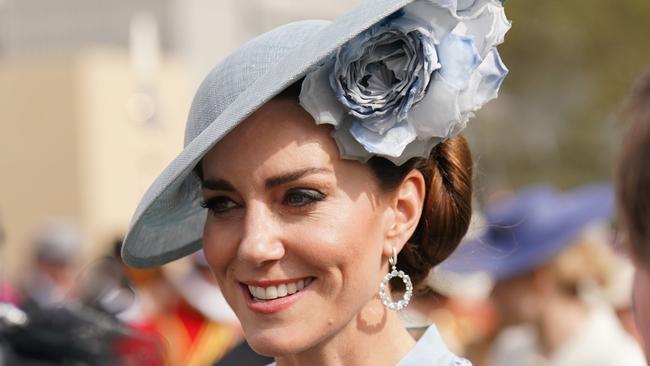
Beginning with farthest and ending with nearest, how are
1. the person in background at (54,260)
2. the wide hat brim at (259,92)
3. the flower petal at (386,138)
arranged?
the person in background at (54,260) → the flower petal at (386,138) → the wide hat brim at (259,92)

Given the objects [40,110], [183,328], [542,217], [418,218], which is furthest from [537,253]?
[40,110]

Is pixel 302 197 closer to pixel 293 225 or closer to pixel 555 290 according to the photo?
pixel 293 225

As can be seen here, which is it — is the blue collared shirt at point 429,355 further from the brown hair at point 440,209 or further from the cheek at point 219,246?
the cheek at point 219,246

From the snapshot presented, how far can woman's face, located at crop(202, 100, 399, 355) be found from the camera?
3.04 m

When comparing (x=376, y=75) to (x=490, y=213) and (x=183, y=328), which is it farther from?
(x=183, y=328)

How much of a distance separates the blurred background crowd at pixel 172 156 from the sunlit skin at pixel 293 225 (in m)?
0.47

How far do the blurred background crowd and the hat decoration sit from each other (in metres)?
0.37

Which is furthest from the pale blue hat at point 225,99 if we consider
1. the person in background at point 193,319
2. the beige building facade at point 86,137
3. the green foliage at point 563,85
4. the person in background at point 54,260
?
the green foliage at point 563,85

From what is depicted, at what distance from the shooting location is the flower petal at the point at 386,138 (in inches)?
119

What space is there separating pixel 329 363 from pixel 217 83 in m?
0.61

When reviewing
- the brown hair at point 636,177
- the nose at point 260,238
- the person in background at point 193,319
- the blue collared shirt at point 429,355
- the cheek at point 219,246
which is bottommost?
the person in background at point 193,319

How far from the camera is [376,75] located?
307 centimetres

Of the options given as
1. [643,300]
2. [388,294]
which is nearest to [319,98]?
[388,294]

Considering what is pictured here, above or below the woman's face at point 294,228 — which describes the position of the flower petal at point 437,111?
above
